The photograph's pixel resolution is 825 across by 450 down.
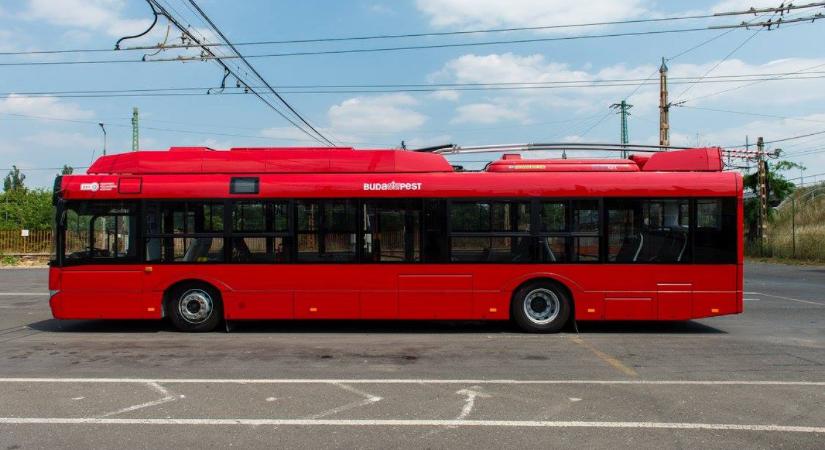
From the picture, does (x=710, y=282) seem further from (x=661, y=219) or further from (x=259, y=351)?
(x=259, y=351)

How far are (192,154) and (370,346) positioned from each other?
449 cm

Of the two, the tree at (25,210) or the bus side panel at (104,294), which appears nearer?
the bus side panel at (104,294)

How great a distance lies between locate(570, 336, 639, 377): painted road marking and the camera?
7.19 m

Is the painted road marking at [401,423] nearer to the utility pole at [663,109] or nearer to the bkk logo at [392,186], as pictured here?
the bkk logo at [392,186]

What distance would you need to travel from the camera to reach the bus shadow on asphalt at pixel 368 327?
10234 millimetres

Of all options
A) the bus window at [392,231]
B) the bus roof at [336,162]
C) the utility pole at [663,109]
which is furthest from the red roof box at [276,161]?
the utility pole at [663,109]

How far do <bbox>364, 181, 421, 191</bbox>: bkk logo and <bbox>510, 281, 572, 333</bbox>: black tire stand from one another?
236 cm

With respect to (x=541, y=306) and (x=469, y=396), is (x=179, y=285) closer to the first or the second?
(x=541, y=306)

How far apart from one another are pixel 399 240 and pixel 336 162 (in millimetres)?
1676

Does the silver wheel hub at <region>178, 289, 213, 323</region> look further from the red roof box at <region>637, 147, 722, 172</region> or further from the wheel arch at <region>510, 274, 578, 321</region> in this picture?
the red roof box at <region>637, 147, 722, 172</region>

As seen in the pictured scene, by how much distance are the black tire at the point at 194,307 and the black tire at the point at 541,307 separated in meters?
4.88

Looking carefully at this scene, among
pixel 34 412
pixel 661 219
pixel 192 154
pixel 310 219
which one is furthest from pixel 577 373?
pixel 192 154

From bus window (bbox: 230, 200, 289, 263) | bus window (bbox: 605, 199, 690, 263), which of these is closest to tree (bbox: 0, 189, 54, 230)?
bus window (bbox: 230, 200, 289, 263)

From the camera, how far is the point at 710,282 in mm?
9727
